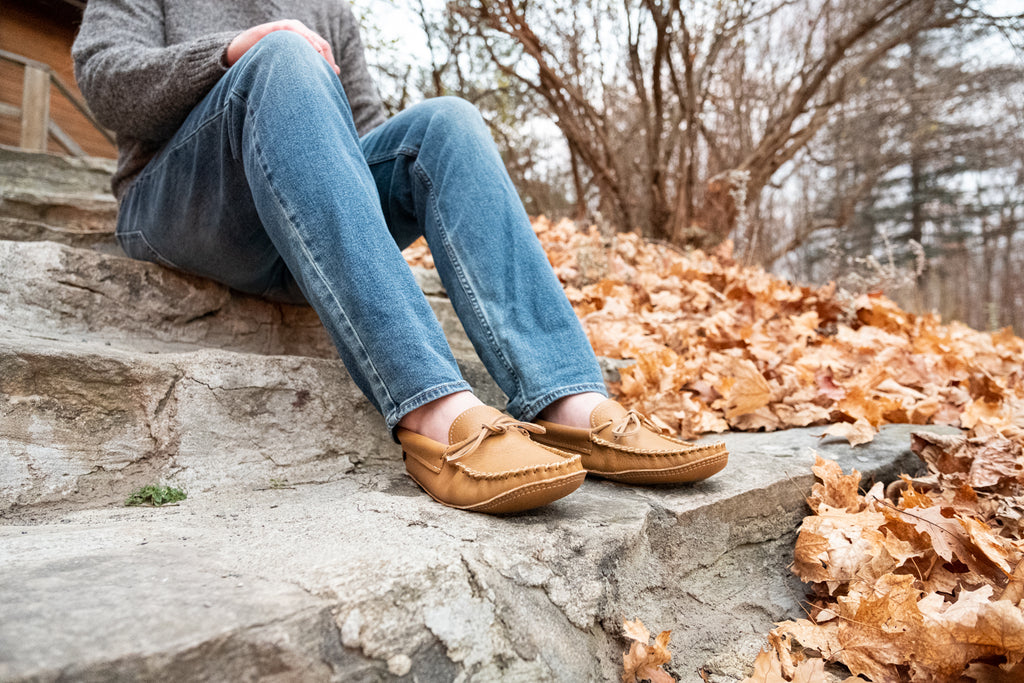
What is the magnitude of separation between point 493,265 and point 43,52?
815 cm

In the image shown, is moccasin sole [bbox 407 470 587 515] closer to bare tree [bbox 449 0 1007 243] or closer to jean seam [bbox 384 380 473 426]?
jean seam [bbox 384 380 473 426]

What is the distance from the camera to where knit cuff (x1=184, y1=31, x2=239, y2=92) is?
1.11 m

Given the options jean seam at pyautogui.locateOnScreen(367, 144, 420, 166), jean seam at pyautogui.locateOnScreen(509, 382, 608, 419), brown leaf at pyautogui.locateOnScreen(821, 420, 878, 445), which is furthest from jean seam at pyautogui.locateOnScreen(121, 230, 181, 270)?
brown leaf at pyautogui.locateOnScreen(821, 420, 878, 445)

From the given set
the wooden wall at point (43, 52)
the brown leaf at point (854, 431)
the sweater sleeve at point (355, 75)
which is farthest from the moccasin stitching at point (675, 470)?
the wooden wall at point (43, 52)

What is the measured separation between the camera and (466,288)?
1.10m

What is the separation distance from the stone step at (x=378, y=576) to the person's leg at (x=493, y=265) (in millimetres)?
224

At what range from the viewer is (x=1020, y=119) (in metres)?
5.27

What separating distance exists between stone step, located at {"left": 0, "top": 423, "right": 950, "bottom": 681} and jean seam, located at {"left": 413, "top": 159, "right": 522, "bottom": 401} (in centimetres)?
25

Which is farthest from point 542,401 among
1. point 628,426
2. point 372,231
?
point 372,231

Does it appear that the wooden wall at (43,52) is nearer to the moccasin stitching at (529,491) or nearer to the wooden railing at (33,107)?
the wooden railing at (33,107)

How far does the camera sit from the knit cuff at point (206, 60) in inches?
43.8

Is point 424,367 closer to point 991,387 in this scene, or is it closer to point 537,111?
point 991,387

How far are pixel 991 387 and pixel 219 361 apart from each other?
1796 millimetres

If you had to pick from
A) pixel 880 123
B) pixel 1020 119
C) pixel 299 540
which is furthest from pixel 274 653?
pixel 880 123
